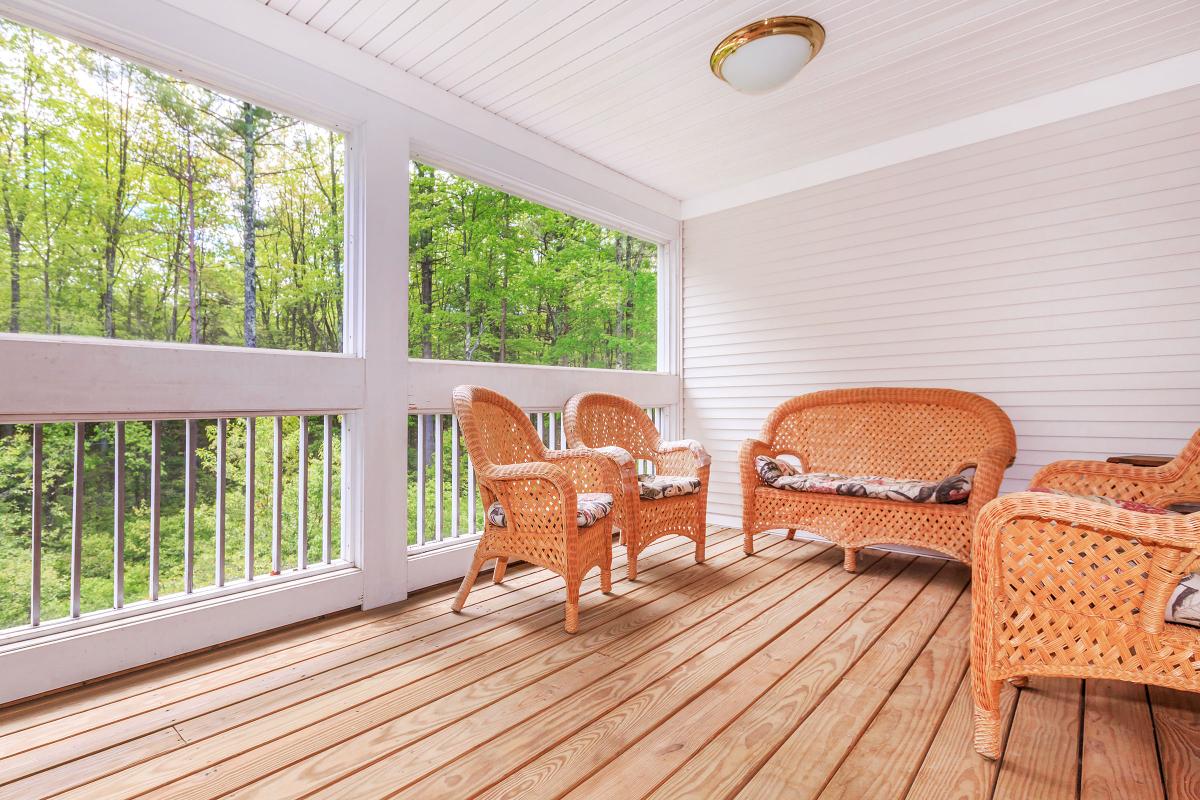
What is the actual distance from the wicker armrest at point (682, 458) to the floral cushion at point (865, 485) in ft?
1.34

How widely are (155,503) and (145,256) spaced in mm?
941

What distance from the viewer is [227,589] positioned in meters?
2.27

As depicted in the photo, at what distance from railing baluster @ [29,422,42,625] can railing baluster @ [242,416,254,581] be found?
2.10 feet

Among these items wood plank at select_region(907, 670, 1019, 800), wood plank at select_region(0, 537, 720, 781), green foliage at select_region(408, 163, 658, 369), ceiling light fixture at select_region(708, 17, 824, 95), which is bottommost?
wood plank at select_region(0, 537, 720, 781)

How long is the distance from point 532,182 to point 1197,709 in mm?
3607

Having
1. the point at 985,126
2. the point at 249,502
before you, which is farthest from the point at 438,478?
the point at 985,126

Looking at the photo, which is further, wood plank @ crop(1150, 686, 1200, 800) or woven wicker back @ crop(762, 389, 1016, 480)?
woven wicker back @ crop(762, 389, 1016, 480)

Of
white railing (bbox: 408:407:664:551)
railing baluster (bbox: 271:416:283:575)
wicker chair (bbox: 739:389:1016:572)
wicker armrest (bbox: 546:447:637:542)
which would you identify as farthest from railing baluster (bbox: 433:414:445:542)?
wicker chair (bbox: 739:389:1016:572)

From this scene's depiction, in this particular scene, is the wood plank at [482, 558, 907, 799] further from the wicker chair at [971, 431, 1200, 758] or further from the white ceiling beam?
the white ceiling beam

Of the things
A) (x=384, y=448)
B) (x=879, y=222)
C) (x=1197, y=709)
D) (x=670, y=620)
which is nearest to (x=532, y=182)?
(x=384, y=448)

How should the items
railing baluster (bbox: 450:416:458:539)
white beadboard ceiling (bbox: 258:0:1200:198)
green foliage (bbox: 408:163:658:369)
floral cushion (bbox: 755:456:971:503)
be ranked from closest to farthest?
1. white beadboard ceiling (bbox: 258:0:1200:198)
2. floral cushion (bbox: 755:456:971:503)
3. railing baluster (bbox: 450:416:458:539)
4. green foliage (bbox: 408:163:658:369)

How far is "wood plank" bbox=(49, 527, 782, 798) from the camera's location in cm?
142

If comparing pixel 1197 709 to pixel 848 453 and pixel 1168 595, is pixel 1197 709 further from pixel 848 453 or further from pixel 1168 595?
pixel 848 453

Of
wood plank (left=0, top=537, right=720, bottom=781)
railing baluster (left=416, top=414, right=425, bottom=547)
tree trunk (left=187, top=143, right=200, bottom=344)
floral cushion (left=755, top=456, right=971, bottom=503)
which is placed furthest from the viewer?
railing baluster (left=416, top=414, right=425, bottom=547)
